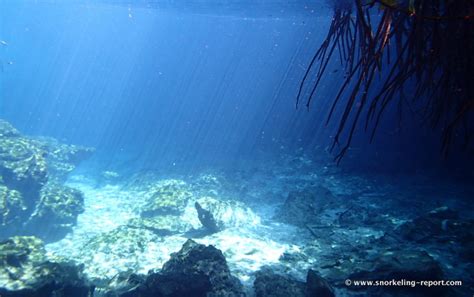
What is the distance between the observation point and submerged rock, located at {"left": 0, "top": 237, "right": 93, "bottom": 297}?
6.18 meters

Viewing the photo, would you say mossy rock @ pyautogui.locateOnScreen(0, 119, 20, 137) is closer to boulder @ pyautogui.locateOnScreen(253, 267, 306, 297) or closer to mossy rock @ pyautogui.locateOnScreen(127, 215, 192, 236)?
mossy rock @ pyautogui.locateOnScreen(127, 215, 192, 236)

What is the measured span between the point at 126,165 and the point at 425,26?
102ft

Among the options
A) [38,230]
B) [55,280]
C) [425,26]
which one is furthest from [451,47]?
[38,230]

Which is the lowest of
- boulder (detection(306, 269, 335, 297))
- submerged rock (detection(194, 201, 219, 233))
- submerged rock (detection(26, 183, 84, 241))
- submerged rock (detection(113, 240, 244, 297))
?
boulder (detection(306, 269, 335, 297))

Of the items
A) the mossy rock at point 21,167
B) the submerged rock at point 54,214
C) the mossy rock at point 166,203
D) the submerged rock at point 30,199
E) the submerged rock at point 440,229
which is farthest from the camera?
the mossy rock at point 166,203

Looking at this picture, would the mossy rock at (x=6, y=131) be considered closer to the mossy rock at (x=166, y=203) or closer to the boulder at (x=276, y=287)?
the mossy rock at (x=166, y=203)

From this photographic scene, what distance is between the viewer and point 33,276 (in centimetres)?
644

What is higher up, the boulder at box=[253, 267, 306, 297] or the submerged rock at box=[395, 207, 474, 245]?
the submerged rock at box=[395, 207, 474, 245]

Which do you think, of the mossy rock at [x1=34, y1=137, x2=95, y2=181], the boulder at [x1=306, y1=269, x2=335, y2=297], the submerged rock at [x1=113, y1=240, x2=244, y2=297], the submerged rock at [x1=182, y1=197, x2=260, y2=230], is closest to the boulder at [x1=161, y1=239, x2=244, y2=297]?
the submerged rock at [x1=113, y1=240, x2=244, y2=297]

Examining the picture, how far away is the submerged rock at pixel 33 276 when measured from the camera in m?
6.18

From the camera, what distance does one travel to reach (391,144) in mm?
21266

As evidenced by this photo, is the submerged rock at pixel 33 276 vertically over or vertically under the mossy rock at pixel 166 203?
under

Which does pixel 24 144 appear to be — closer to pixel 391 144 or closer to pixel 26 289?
pixel 26 289

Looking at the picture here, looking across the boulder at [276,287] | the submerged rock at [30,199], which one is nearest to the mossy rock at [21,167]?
the submerged rock at [30,199]
